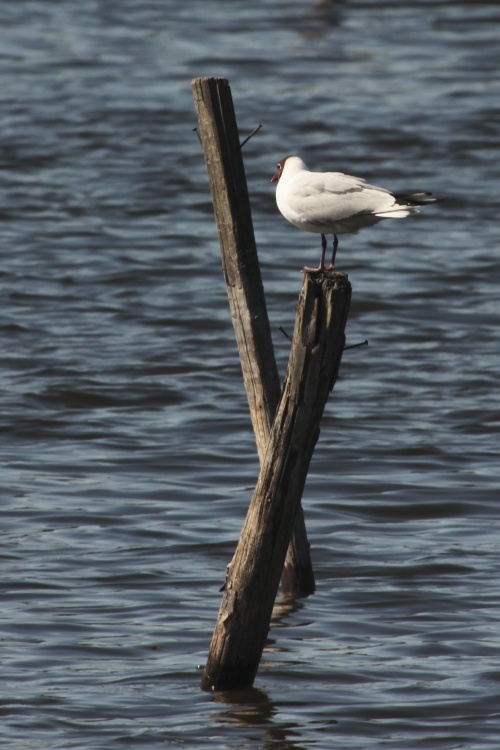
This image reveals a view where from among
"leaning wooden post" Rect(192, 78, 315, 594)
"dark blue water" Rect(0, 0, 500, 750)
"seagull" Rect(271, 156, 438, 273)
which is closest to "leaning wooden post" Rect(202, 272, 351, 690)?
"dark blue water" Rect(0, 0, 500, 750)

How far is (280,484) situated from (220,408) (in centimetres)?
607

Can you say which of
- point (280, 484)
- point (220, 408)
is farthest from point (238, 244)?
point (220, 408)

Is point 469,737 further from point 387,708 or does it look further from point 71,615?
point 71,615

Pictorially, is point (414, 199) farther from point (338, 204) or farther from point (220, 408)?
point (220, 408)

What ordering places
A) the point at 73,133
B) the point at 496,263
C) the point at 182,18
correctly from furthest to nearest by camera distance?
the point at 182,18 < the point at 73,133 < the point at 496,263

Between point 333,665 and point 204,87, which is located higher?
point 204,87

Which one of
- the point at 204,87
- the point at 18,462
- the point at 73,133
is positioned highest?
the point at 204,87

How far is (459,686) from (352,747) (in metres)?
0.78

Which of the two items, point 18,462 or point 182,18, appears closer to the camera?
point 18,462

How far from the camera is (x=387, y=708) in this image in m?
7.09

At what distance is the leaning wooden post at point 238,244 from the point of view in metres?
7.12

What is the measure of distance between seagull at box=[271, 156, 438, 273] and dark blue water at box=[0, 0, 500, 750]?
2.23 meters

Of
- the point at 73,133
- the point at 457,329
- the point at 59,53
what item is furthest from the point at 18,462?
the point at 59,53

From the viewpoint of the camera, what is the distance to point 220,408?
12.5 m
